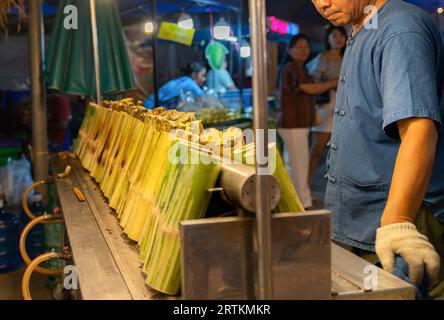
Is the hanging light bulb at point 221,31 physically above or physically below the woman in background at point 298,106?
above

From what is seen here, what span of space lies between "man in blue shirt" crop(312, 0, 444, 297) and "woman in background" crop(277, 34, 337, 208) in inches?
173

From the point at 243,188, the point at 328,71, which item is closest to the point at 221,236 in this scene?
the point at 243,188

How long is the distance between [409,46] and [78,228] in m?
1.40

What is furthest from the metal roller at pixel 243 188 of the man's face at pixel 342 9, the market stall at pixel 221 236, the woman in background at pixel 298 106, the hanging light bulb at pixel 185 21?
the hanging light bulb at pixel 185 21

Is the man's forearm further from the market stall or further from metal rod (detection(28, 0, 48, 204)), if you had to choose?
metal rod (detection(28, 0, 48, 204))

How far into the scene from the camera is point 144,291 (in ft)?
5.04

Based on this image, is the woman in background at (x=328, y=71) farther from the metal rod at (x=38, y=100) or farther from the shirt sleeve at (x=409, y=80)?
the shirt sleeve at (x=409, y=80)

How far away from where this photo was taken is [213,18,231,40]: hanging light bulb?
815 centimetres

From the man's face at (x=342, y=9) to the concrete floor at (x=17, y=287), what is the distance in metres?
3.48

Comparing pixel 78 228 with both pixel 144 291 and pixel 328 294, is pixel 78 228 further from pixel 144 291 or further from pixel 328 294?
pixel 328 294

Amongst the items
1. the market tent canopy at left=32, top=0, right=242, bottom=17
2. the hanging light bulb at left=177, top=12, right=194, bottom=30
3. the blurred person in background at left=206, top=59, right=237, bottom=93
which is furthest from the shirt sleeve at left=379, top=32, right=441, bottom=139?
the blurred person in background at left=206, top=59, right=237, bottom=93

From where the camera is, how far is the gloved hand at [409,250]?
1.60 meters
